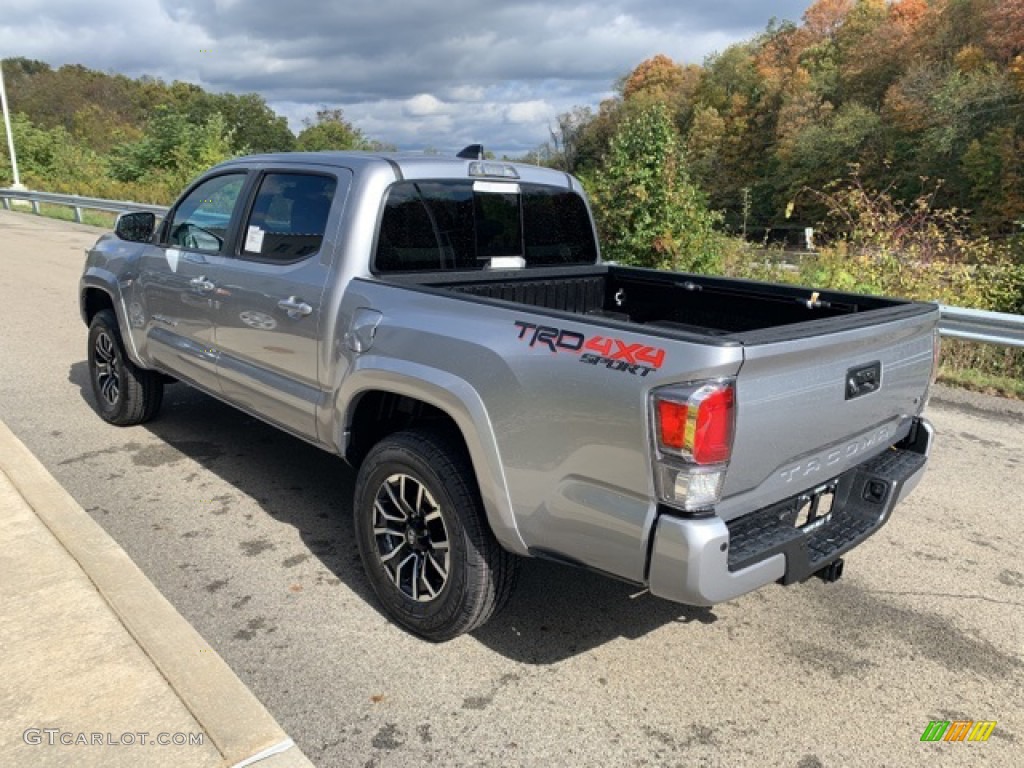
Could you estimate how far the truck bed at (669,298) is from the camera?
3.66 metres

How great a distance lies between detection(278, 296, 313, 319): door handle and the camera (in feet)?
11.8

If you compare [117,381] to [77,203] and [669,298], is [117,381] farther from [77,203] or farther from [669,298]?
[77,203]

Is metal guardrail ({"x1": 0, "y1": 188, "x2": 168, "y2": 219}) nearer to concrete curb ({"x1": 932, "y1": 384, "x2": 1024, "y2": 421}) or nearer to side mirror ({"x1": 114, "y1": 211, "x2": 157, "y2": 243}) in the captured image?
side mirror ({"x1": 114, "y1": 211, "x2": 157, "y2": 243})

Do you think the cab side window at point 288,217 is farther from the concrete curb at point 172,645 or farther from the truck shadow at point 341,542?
the concrete curb at point 172,645

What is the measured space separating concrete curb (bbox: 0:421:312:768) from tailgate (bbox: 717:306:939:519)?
163cm

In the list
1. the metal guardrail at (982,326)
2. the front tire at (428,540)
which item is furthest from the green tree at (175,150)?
the front tire at (428,540)

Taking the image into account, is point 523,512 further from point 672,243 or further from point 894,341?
point 672,243

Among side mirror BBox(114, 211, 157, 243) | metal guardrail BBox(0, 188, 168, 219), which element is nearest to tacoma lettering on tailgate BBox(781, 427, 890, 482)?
side mirror BBox(114, 211, 157, 243)

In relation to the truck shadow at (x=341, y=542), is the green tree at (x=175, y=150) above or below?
above

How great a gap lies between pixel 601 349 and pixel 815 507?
113 centimetres

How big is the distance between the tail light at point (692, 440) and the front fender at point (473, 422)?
633 millimetres

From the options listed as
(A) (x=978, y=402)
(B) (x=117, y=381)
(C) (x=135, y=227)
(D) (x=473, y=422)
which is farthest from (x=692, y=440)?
(A) (x=978, y=402)

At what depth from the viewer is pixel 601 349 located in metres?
A: 2.47

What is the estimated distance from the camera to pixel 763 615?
135 inches
